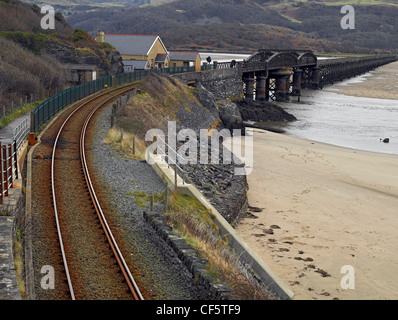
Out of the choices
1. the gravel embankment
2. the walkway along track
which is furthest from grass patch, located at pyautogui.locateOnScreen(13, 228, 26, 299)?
the gravel embankment

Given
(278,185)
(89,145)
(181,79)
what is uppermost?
(181,79)

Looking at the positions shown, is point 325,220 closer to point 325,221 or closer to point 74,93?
point 325,221

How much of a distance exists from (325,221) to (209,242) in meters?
9.05

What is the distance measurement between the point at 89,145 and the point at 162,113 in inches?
586

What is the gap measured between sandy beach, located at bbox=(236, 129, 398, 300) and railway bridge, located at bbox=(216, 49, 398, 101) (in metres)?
33.9

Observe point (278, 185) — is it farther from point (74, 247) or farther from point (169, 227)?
point (74, 247)

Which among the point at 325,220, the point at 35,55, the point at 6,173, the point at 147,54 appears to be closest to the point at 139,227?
the point at 6,173

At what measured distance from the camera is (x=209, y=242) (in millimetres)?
16484

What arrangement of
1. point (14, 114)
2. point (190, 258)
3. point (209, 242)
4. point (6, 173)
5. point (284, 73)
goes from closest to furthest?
point (190, 258)
point (209, 242)
point (6, 173)
point (14, 114)
point (284, 73)

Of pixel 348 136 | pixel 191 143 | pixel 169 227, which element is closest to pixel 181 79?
pixel 348 136

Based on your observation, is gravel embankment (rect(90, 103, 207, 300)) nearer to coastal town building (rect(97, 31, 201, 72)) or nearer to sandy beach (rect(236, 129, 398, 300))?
sandy beach (rect(236, 129, 398, 300))

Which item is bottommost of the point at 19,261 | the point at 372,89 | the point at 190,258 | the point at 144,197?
the point at 190,258

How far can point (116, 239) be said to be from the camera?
15.5 meters

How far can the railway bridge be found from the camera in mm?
71500
